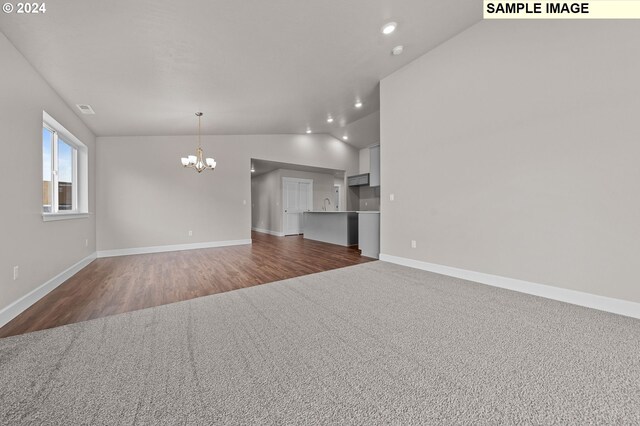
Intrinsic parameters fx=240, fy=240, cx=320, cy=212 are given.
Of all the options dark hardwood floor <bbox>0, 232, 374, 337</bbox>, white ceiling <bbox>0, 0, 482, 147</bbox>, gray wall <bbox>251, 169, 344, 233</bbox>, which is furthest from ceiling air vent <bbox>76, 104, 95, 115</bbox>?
gray wall <bbox>251, 169, 344, 233</bbox>

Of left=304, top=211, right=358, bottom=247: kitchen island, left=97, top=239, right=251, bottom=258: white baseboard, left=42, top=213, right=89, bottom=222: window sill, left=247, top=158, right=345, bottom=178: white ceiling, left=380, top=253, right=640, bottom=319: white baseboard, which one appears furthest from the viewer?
left=247, top=158, right=345, bottom=178: white ceiling

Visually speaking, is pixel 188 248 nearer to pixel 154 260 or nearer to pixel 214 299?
pixel 154 260

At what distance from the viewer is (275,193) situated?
861 cm

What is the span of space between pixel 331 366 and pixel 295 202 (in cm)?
748

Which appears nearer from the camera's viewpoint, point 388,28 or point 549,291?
point 549,291

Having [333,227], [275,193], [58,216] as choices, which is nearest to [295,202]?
[275,193]

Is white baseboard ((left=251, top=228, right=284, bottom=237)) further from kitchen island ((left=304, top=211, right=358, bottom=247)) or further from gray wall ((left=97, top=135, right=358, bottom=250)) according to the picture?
gray wall ((left=97, top=135, right=358, bottom=250))

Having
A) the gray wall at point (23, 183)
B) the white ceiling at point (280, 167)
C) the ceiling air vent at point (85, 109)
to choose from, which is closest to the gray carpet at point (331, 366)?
the gray wall at point (23, 183)

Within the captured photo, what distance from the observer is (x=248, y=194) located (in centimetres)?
665

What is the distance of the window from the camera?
3.34 metres

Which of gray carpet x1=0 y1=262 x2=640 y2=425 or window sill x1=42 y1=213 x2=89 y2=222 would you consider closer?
gray carpet x1=0 y1=262 x2=640 y2=425
